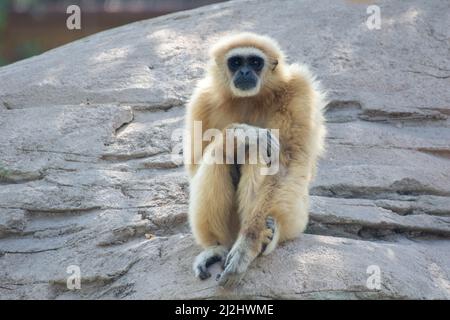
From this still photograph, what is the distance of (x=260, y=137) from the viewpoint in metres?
5.41

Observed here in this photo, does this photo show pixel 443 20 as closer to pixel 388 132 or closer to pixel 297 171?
pixel 388 132

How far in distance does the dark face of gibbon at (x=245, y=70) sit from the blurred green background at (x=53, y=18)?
8269mm

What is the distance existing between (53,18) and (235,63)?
364 inches

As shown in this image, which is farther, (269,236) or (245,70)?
(245,70)

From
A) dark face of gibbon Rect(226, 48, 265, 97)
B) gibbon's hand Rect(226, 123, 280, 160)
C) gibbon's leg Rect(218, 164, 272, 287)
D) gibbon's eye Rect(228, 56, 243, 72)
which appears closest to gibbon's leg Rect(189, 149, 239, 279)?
gibbon's leg Rect(218, 164, 272, 287)

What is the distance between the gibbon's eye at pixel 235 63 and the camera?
614 centimetres

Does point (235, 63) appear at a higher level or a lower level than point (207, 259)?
higher

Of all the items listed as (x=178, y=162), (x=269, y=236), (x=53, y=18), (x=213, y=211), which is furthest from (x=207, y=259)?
(x=53, y=18)

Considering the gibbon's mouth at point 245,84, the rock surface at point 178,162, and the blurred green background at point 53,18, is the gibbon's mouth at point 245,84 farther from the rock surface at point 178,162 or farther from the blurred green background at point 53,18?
the blurred green background at point 53,18

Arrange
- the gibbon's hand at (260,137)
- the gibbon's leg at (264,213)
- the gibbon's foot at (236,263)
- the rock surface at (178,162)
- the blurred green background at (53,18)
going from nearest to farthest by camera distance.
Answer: the gibbon's foot at (236,263) < the gibbon's leg at (264,213) < the gibbon's hand at (260,137) < the rock surface at (178,162) < the blurred green background at (53,18)

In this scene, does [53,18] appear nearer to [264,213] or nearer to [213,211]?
[213,211]

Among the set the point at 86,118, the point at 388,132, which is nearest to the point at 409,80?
the point at 388,132

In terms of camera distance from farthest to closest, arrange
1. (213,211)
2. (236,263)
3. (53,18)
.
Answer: (53,18)
(213,211)
(236,263)

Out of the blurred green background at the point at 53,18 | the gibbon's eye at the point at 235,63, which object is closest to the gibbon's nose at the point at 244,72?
the gibbon's eye at the point at 235,63
